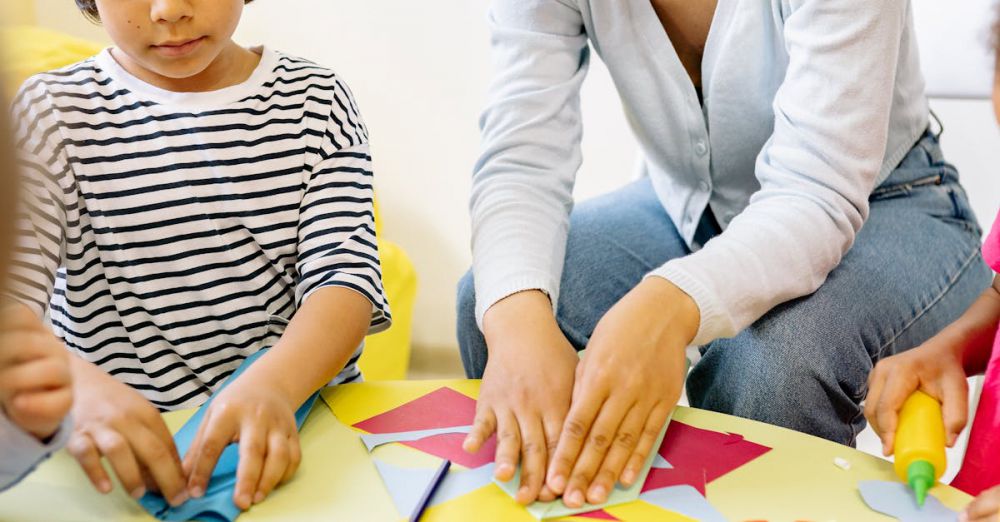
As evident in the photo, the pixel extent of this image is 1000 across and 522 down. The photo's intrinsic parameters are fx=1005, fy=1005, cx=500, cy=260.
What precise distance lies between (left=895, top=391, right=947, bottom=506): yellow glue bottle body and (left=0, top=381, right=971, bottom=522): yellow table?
0.02 meters

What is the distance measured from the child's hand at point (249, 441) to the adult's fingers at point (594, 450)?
0.61ft

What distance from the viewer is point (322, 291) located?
2.76ft

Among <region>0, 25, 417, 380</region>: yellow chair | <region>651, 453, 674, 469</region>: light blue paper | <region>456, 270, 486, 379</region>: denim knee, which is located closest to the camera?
<region>651, 453, 674, 469</region>: light blue paper

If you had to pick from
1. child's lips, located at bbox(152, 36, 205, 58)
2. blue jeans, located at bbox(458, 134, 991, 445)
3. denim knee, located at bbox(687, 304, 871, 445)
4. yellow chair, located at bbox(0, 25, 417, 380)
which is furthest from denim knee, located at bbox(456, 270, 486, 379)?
yellow chair, located at bbox(0, 25, 417, 380)

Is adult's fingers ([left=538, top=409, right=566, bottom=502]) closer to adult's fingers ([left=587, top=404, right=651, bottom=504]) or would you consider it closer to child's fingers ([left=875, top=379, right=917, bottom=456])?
adult's fingers ([left=587, top=404, right=651, bottom=504])

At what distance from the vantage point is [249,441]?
659mm

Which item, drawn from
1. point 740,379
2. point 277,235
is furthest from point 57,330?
point 740,379

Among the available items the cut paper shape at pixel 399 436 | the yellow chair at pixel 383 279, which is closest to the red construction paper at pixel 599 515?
the cut paper shape at pixel 399 436

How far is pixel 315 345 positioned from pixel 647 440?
273 millimetres

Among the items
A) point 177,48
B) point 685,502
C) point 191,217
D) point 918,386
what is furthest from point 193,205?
point 918,386

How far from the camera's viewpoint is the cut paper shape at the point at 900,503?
0.62 meters

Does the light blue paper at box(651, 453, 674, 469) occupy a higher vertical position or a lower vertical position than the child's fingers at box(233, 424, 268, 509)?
lower

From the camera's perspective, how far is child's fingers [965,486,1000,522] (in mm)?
578

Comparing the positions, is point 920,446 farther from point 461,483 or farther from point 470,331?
point 470,331
